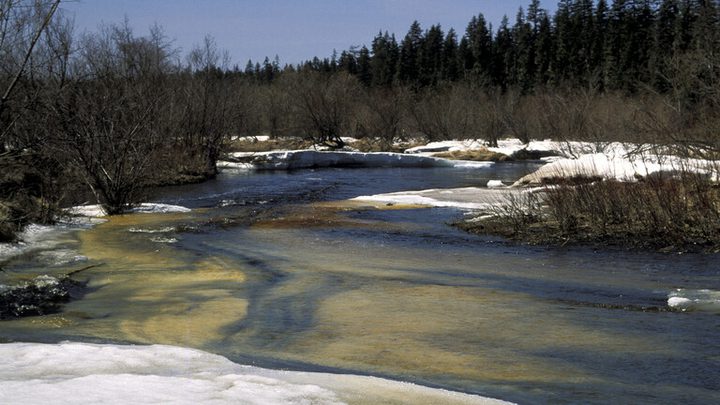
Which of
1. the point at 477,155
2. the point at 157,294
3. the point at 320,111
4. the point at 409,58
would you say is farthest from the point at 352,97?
the point at 157,294

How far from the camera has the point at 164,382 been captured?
5.99m

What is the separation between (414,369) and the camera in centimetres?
711

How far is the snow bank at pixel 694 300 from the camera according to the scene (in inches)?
378

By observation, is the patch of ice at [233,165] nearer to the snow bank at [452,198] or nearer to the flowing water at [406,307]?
the snow bank at [452,198]

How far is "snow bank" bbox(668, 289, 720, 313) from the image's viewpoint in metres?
9.60

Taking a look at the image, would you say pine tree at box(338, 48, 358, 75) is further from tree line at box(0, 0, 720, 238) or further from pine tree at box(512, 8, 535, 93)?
pine tree at box(512, 8, 535, 93)

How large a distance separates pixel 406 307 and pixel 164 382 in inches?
170

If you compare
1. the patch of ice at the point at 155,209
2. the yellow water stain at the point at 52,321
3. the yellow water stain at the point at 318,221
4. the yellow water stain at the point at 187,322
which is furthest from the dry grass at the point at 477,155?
the yellow water stain at the point at 52,321

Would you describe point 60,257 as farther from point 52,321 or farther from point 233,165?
point 233,165

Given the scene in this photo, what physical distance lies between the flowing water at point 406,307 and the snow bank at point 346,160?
28836mm

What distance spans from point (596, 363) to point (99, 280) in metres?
7.51

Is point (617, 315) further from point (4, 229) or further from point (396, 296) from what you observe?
point (4, 229)

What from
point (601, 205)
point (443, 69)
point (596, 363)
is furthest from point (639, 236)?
point (443, 69)

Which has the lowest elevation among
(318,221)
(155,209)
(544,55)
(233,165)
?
(318,221)
